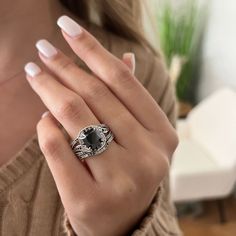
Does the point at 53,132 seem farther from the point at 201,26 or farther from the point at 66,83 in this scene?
the point at 201,26

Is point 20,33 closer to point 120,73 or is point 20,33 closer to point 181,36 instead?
point 120,73

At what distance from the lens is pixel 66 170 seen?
1.80ft

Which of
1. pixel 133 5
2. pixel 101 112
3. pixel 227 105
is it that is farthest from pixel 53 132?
pixel 227 105

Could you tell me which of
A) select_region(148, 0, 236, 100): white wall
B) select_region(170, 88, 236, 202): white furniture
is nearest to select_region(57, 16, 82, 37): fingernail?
select_region(170, 88, 236, 202): white furniture

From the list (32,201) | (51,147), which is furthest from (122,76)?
(32,201)

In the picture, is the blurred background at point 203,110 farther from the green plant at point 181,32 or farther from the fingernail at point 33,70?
the fingernail at point 33,70

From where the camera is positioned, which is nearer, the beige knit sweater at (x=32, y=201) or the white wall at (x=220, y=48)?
the beige knit sweater at (x=32, y=201)

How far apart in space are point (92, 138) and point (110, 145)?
0.02m

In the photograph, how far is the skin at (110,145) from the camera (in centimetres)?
55

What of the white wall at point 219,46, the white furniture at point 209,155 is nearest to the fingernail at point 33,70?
the white furniture at point 209,155

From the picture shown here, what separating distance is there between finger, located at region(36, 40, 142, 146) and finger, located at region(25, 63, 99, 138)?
0.01 m

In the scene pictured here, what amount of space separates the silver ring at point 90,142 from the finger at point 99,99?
2cm

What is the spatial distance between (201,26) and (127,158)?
102 inches

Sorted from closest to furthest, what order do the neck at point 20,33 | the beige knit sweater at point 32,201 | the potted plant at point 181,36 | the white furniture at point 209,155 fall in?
the beige knit sweater at point 32,201 → the neck at point 20,33 → the white furniture at point 209,155 → the potted plant at point 181,36
